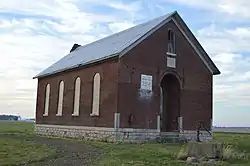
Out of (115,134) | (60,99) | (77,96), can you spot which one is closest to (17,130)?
(60,99)

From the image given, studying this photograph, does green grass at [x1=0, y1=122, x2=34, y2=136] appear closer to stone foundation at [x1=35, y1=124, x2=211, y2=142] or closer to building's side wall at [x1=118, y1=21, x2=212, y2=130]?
stone foundation at [x1=35, y1=124, x2=211, y2=142]

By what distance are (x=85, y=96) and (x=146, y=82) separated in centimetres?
553

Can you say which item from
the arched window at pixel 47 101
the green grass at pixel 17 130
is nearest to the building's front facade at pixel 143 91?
the arched window at pixel 47 101

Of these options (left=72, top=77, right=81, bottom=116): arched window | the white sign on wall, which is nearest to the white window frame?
the white sign on wall

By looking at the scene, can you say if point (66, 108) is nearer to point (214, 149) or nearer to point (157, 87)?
point (157, 87)

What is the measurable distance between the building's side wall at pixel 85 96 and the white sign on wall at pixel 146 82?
6.94 feet

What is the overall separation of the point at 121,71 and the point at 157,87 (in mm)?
3336

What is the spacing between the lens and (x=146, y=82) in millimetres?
28297

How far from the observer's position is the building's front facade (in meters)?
27.3

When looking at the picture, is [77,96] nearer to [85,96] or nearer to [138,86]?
[85,96]

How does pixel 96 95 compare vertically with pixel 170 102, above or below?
above

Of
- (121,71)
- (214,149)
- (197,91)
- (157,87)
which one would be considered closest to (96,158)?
(214,149)

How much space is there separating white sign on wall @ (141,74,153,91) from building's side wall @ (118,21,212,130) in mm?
302

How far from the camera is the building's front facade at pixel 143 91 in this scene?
27.3m
